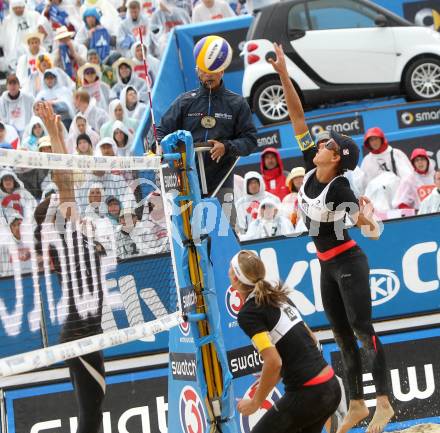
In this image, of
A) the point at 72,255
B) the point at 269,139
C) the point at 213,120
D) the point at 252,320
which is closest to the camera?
the point at 252,320

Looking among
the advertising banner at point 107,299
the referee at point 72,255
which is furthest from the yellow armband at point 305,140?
the referee at point 72,255

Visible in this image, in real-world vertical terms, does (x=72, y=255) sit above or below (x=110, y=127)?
below

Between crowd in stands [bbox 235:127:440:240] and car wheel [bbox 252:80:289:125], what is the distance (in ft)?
8.31

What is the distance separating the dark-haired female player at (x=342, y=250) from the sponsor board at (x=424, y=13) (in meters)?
11.5

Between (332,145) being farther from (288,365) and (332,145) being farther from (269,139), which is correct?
(269,139)

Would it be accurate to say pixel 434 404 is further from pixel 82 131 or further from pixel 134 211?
pixel 82 131

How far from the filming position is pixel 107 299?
6.80 m

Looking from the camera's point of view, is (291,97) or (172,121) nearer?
(291,97)

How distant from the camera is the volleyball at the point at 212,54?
7848 mm

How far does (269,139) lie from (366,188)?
9.97 feet

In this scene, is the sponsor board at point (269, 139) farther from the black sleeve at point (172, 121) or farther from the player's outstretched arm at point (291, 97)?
the player's outstretched arm at point (291, 97)

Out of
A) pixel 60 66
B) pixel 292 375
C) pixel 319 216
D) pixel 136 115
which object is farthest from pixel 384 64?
pixel 292 375

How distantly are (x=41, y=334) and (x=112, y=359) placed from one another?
117 inches

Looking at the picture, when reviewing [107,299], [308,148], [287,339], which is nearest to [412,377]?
[308,148]
